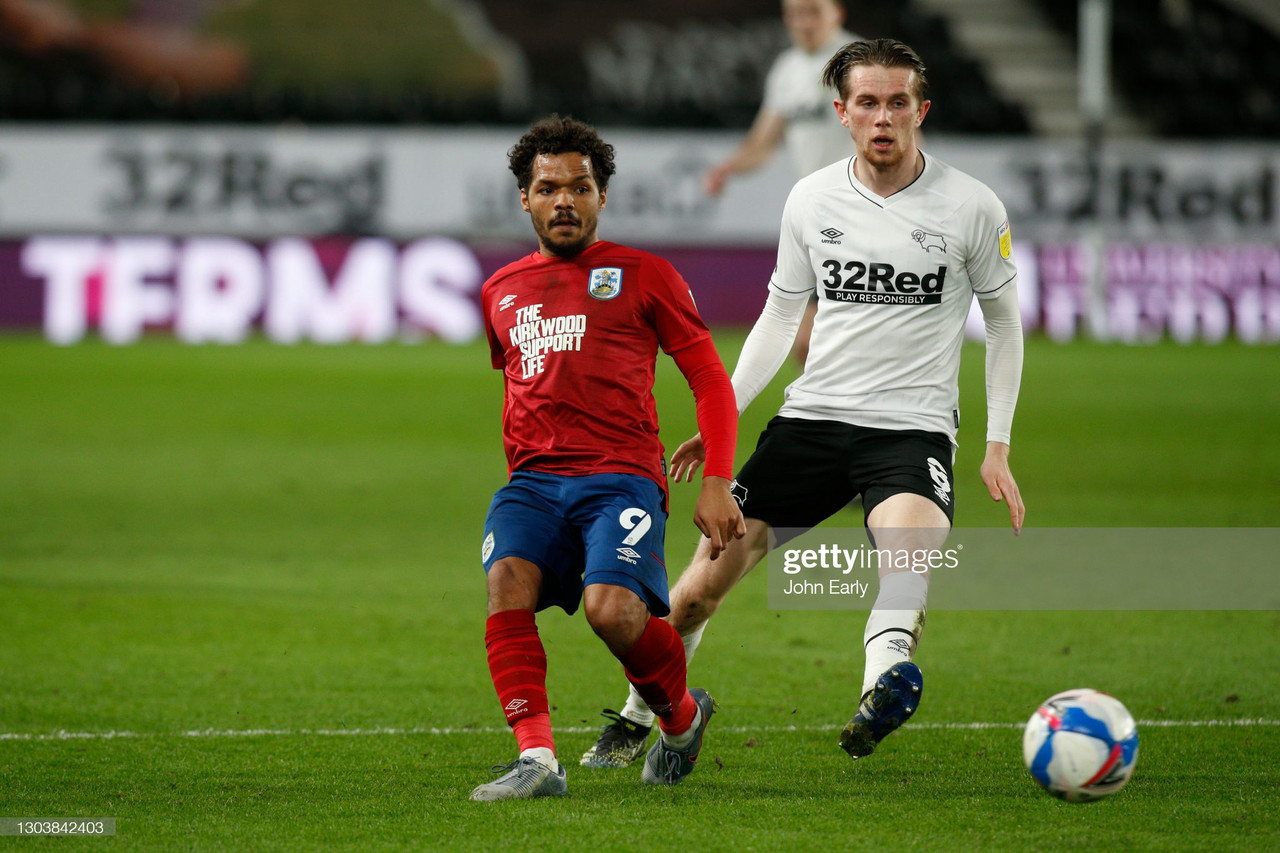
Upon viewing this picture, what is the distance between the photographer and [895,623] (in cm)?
434

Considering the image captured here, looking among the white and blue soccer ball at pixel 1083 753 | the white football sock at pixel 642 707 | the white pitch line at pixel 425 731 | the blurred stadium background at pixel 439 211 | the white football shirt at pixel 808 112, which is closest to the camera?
the white and blue soccer ball at pixel 1083 753

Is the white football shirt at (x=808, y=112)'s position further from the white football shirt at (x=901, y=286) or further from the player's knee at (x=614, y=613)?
the player's knee at (x=614, y=613)

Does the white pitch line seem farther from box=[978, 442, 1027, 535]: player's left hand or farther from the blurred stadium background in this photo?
the blurred stadium background

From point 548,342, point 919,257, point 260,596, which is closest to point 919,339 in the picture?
point 919,257

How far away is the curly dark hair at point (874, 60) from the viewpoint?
15.3 ft

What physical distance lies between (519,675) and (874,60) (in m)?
1.94

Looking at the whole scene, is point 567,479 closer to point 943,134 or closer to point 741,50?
point 943,134

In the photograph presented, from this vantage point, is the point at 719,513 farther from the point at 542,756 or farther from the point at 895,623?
the point at 542,756

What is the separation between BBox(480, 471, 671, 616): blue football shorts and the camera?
4.28m

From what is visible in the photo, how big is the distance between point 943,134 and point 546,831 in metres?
19.0

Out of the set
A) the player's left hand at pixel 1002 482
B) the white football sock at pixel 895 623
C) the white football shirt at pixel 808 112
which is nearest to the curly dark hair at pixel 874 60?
the player's left hand at pixel 1002 482

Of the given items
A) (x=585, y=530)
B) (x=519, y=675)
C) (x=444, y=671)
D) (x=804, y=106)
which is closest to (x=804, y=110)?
(x=804, y=106)

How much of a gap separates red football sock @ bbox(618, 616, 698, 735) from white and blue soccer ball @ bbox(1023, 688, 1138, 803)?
37.0 inches

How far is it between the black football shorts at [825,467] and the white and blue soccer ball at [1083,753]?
2.61ft
